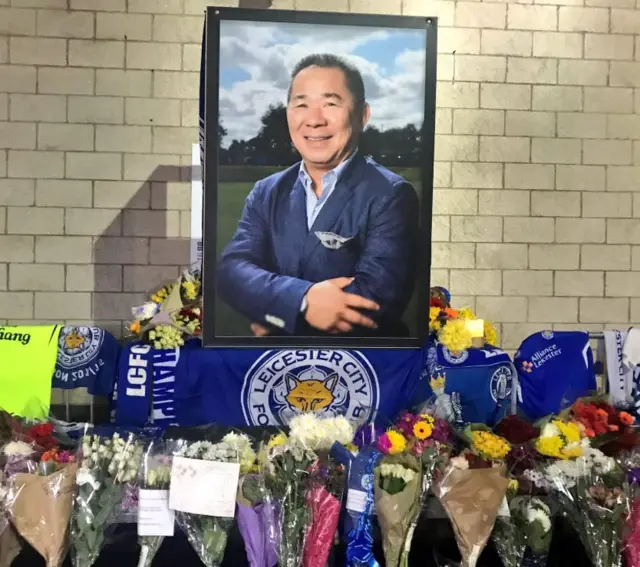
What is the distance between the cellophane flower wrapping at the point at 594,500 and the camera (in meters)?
1.89

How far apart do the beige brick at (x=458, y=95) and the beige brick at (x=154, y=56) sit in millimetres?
1701

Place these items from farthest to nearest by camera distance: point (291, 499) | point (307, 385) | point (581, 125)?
point (581, 125), point (307, 385), point (291, 499)

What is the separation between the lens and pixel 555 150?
432 centimetres

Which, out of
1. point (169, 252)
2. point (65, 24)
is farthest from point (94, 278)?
point (65, 24)

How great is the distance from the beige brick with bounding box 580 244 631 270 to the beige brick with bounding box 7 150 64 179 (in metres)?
3.49

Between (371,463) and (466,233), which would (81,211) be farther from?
(371,463)

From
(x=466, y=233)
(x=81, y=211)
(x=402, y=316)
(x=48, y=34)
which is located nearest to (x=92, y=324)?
(x=81, y=211)

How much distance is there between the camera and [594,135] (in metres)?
4.34

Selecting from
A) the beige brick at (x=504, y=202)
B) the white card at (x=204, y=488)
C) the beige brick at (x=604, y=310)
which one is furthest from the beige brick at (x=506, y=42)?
the white card at (x=204, y=488)

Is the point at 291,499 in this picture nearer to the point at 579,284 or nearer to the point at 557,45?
the point at 579,284

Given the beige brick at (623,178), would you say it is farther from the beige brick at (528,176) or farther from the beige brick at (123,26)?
the beige brick at (123,26)

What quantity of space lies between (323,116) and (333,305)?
2.67 ft

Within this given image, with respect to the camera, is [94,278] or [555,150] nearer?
[94,278]

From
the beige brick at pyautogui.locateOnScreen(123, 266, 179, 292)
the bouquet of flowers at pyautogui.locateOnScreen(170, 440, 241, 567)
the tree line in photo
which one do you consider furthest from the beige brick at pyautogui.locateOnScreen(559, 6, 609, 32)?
the bouquet of flowers at pyautogui.locateOnScreen(170, 440, 241, 567)
